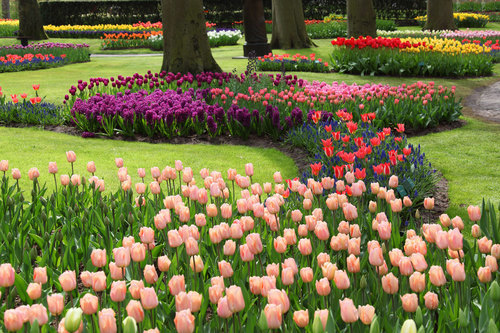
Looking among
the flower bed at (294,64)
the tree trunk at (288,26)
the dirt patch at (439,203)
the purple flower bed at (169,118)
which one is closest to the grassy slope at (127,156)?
the purple flower bed at (169,118)

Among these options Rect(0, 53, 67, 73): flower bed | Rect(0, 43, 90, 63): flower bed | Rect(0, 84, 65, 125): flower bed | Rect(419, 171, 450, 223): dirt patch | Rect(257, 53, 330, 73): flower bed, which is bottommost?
Rect(419, 171, 450, 223): dirt patch

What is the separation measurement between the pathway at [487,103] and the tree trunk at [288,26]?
8.56 meters

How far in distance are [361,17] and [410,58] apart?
3900 millimetres

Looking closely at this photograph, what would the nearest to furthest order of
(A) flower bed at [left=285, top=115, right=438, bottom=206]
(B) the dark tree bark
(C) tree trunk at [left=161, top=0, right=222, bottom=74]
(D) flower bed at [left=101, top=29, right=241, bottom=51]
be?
(A) flower bed at [left=285, top=115, right=438, bottom=206] → (C) tree trunk at [left=161, top=0, right=222, bottom=74] → (B) the dark tree bark → (D) flower bed at [left=101, top=29, right=241, bottom=51]

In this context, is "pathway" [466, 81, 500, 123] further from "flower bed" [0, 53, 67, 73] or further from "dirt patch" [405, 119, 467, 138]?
"flower bed" [0, 53, 67, 73]

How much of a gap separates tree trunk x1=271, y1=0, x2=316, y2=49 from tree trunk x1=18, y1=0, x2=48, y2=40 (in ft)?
39.3

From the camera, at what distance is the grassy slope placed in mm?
7160

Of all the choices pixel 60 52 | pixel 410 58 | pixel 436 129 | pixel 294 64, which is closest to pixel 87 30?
pixel 60 52

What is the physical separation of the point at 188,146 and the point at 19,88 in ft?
25.2

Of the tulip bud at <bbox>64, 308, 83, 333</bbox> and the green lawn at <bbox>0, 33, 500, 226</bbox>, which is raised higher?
the tulip bud at <bbox>64, 308, 83, 333</bbox>

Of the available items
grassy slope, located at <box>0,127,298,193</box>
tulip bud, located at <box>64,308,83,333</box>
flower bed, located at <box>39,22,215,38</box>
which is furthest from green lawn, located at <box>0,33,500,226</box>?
flower bed, located at <box>39,22,215,38</box>

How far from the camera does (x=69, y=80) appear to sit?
1551 cm

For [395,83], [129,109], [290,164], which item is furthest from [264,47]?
[290,164]

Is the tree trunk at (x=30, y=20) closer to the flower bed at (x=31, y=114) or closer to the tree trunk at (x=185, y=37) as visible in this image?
the tree trunk at (x=185, y=37)
